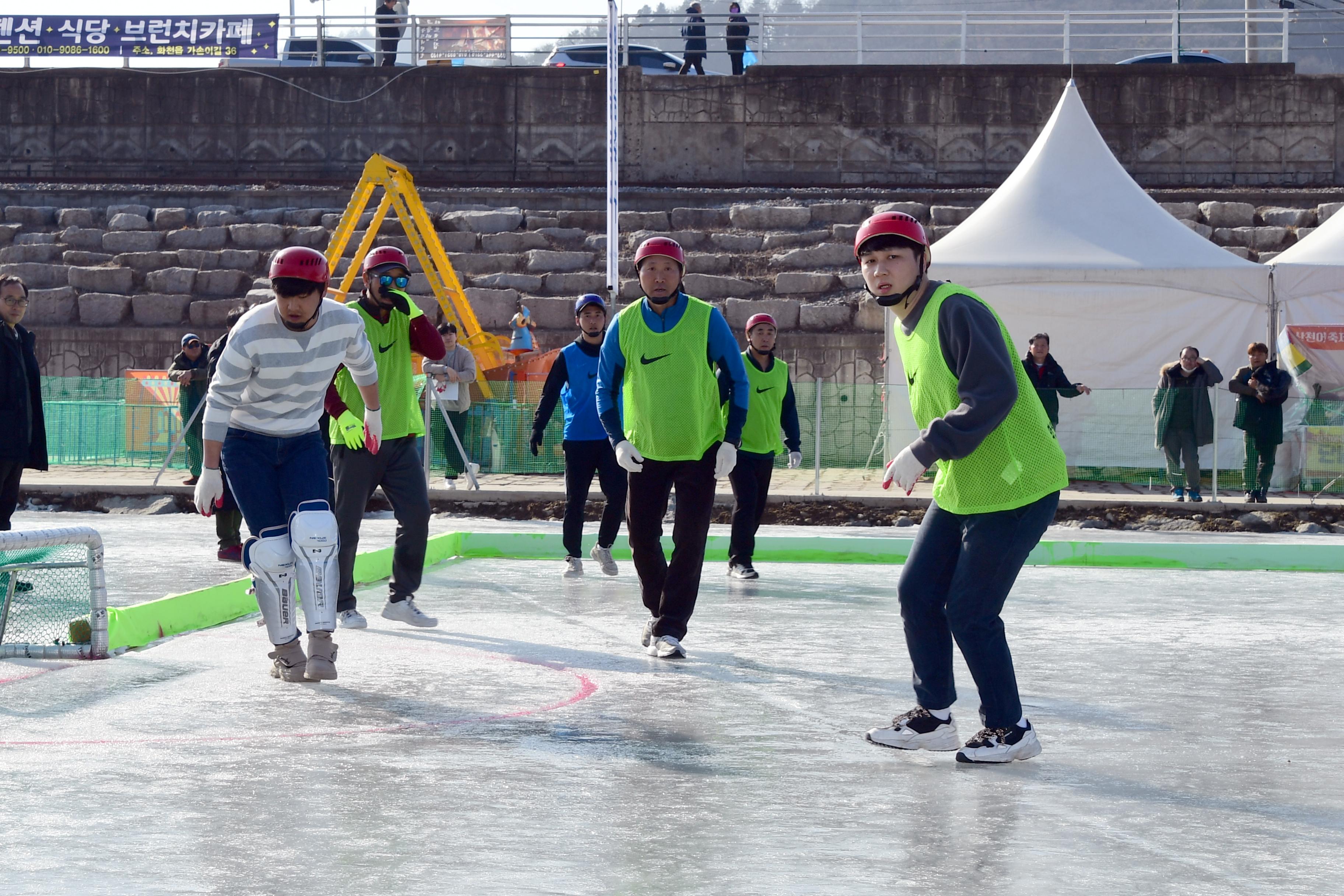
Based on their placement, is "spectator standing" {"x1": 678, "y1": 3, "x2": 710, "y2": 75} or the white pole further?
"spectator standing" {"x1": 678, "y1": 3, "x2": 710, "y2": 75}

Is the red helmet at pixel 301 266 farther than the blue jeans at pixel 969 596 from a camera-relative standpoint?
Yes

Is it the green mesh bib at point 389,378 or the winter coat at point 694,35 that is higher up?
the winter coat at point 694,35

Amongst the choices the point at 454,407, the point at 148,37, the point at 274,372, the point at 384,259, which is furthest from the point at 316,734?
the point at 148,37

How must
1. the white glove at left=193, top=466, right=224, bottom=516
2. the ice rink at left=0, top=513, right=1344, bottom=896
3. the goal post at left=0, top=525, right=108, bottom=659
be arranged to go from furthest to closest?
1. the goal post at left=0, top=525, right=108, bottom=659
2. the white glove at left=193, top=466, right=224, bottom=516
3. the ice rink at left=0, top=513, right=1344, bottom=896

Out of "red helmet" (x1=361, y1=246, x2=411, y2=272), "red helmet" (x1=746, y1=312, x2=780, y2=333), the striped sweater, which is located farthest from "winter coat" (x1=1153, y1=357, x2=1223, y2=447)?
the striped sweater

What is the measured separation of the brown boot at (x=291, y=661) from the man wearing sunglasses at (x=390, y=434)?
124 cm

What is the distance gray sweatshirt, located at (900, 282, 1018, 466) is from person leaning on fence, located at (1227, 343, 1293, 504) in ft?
35.3

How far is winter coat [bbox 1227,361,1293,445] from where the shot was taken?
1453 cm

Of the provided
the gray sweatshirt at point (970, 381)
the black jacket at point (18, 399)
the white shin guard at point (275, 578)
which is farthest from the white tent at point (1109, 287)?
the gray sweatshirt at point (970, 381)

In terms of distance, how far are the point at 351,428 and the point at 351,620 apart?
93 cm

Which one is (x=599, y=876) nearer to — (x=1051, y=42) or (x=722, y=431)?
(x=722, y=431)

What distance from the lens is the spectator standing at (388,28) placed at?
26.5m

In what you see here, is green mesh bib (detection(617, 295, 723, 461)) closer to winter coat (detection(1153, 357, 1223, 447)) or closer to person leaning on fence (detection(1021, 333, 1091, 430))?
person leaning on fence (detection(1021, 333, 1091, 430))

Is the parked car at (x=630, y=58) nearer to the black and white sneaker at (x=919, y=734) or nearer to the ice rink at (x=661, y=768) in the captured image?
the ice rink at (x=661, y=768)
